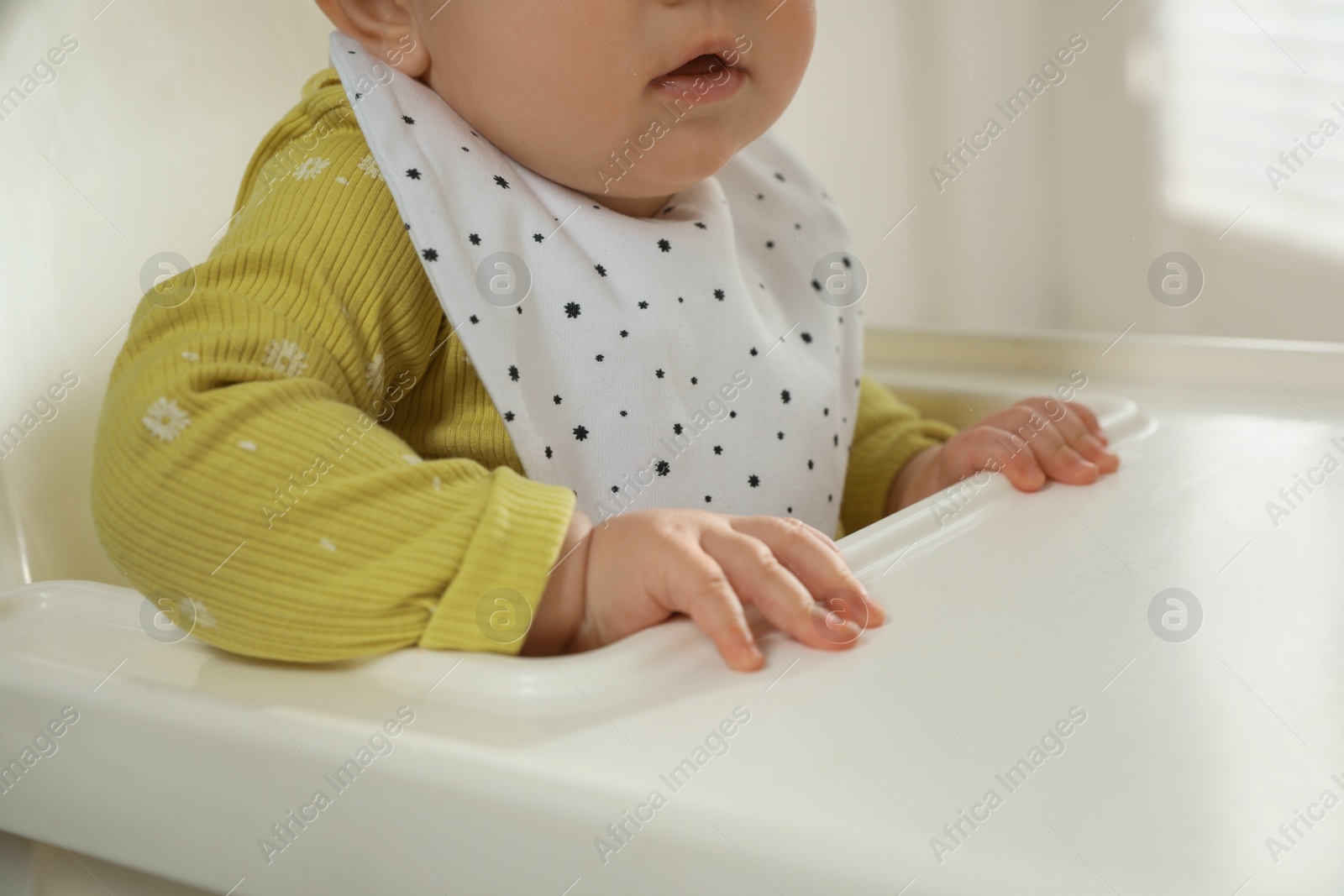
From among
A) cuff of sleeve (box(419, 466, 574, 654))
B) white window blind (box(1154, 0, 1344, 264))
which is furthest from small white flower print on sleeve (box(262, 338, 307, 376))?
white window blind (box(1154, 0, 1344, 264))

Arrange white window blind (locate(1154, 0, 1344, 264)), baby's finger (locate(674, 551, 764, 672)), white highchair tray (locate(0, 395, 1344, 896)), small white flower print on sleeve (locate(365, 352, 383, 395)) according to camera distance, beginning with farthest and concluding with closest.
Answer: white window blind (locate(1154, 0, 1344, 264)) → small white flower print on sleeve (locate(365, 352, 383, 395)) → baby's finger (locate(674, 551, 764, 672)) → white highchair tray (locate(0, 395, 1344, 896))

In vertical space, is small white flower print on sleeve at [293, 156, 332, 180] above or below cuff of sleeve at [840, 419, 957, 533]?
above

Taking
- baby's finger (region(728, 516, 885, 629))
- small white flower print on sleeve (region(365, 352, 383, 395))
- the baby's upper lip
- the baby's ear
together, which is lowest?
baby's finger (region(728, 516, 885, 629))

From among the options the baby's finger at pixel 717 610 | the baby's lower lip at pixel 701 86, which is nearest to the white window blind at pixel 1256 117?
the baby's lower lip at pixel 701 86

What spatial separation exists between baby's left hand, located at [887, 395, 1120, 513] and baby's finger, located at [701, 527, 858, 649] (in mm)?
224

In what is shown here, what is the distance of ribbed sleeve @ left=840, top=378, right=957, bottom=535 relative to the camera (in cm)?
81

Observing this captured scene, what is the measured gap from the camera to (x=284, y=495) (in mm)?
436

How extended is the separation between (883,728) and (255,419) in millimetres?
267

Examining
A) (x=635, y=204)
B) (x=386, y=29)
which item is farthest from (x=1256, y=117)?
(x=386, y=29)

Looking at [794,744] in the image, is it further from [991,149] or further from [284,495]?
[991,149]

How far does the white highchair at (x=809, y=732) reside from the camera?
31cm

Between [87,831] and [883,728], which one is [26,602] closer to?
[87,831]

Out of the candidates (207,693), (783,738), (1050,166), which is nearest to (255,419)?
(207,693)

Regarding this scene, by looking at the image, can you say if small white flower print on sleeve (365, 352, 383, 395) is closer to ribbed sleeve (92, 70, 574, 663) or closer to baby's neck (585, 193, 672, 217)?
ribbed sleeve (92, 70, 574, 663)
